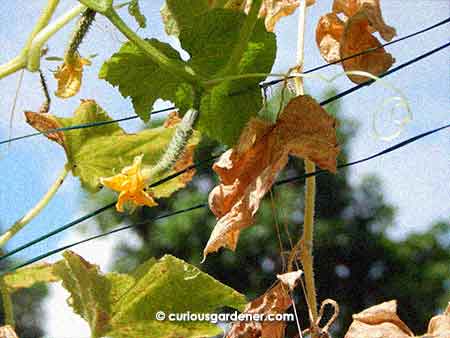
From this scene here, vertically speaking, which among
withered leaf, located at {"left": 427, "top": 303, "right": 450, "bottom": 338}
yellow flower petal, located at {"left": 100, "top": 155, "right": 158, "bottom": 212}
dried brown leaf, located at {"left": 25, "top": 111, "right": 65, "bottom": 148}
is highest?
dried brown leaf, located at {"left": 25, "top": 111, "right": 65, "bottom": 148}

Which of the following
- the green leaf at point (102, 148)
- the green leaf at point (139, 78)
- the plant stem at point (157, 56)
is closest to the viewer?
the plant stem at point (157, 56)

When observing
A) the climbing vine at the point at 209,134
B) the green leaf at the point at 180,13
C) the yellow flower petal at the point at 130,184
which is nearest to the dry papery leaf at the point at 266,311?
the climbing vine at the point at 209,134

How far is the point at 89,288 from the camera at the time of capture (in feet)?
2.25

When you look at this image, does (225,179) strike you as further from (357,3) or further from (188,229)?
(188,229)

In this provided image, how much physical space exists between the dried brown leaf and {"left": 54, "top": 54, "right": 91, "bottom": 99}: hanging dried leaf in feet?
0.08

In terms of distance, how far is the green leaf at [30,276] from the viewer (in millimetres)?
738

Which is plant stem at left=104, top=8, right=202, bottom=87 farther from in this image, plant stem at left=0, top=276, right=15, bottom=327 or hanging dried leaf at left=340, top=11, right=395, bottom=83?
plant stem at left=0, top=276, right=15, bottom=327

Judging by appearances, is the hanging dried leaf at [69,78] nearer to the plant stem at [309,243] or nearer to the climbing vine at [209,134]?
the climbing vine at [209,134]

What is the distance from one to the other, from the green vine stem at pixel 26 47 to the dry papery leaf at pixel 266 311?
0.77ft

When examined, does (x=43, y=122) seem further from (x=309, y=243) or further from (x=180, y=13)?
(x=309, y=243)

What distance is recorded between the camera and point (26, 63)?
593 millimetres

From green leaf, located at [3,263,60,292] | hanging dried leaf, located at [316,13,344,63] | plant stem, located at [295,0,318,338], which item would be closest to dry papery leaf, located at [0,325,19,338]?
green leaf, located at [3,263,60,292]

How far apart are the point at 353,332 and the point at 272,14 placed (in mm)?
294

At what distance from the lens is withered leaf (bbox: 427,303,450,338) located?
1.92ft
